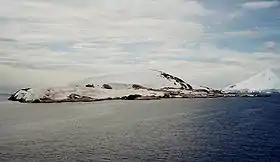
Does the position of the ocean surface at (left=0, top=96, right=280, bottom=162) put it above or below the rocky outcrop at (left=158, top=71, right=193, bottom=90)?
below

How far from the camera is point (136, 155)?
31.7 m

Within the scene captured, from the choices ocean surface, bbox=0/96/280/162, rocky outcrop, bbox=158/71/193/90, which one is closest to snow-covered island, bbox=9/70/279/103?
rocky outcrop, bbox=158/71/193/90

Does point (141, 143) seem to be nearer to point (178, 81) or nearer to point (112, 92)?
point (112, 92)

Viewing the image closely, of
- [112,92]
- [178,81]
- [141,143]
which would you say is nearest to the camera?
[141,143]

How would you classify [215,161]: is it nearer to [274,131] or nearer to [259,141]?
[259,141]

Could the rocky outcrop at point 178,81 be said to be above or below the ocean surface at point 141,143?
above

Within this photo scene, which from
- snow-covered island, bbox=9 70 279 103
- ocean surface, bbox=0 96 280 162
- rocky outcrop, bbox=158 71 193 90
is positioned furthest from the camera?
rocky outcrop, bbox=158 71 193 90

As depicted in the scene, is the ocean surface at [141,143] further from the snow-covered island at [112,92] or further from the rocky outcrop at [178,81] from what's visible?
the rocky outcrop at [178,81]

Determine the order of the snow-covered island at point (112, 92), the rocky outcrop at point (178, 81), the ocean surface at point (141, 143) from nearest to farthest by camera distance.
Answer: the ocean surface at point (141, 143), the snow-covered island at point (112, 92), the rocky outcrop at point (178, 81)

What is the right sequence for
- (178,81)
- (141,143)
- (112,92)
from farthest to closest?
(178,81) → (112,92) → (141,143)

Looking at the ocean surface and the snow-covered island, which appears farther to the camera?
the snow-covered island

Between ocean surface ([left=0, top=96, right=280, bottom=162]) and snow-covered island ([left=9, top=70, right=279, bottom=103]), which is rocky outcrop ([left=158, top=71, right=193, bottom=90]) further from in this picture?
ocean surface ([left=0, top=96, right=280, bottom=162])

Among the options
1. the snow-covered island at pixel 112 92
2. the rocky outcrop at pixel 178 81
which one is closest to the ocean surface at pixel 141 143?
the snow-covered island at pixel 112 92

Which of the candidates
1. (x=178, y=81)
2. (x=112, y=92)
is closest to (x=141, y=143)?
(x=112, y=92)
